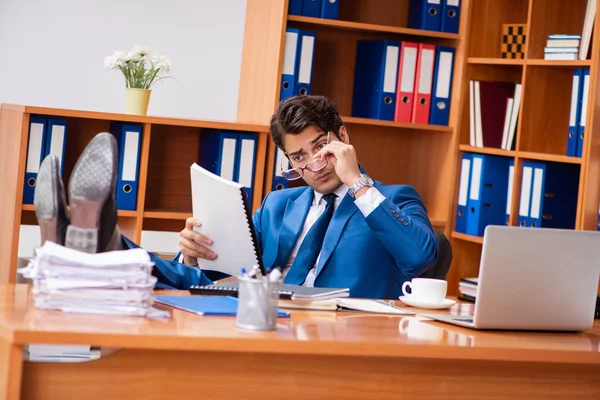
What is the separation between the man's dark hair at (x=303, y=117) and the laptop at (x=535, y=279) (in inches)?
32.8

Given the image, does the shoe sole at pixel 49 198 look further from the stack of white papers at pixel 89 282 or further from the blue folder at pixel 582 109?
the blue folder at pixel 582 109

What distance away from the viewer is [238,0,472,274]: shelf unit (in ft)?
12.9

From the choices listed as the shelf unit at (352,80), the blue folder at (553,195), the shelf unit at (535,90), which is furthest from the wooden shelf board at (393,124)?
the blue folder at (553,195)

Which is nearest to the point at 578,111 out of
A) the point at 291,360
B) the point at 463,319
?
the point at 463,319

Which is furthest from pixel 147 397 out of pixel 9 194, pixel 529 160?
pixel 529 160

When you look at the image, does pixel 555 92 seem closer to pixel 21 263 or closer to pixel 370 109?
pixel 370 109

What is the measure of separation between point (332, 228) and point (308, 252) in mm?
102

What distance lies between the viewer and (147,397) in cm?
181

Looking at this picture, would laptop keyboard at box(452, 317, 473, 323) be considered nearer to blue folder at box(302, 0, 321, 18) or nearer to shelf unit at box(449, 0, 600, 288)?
shelf unit at box(449, 0, 600, 288)

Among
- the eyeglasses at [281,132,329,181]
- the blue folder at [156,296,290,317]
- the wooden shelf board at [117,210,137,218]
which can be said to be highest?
the eyeglasses at [281,132,329,181]

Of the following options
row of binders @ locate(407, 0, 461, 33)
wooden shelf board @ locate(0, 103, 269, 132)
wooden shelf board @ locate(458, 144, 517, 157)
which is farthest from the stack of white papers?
row of binders @ locate(407, 0, 461, 33)

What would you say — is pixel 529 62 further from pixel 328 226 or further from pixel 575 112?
pixel 328 226

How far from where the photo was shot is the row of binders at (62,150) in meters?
3.56

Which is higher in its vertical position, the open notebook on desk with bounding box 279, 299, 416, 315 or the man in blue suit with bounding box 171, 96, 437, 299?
the man in blue suit with bounding box 171, 96, 437, 299
